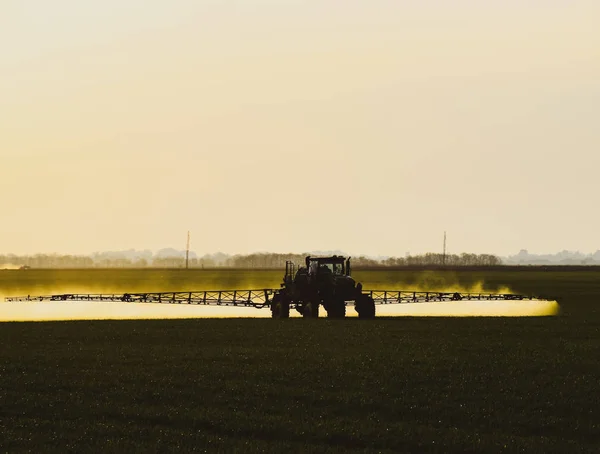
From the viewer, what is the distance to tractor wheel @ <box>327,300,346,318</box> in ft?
168

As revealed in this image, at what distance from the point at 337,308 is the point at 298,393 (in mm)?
29272

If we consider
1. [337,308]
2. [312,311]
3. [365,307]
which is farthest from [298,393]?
[365,307]

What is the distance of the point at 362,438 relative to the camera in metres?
18.1

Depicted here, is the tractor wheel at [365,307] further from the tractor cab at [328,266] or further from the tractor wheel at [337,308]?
the tractor cab at [328,266]

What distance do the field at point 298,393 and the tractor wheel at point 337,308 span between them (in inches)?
548

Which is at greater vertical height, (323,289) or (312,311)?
(323,289)

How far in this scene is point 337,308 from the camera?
169 ft

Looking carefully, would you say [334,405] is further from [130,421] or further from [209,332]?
[209,332]

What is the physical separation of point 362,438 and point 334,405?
3171mm

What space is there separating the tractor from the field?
13759 mm

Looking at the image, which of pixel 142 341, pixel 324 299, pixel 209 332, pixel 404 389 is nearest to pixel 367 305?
pixel 324 299

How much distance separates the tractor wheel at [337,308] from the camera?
5131cm

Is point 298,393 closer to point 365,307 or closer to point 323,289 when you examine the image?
point 323,289

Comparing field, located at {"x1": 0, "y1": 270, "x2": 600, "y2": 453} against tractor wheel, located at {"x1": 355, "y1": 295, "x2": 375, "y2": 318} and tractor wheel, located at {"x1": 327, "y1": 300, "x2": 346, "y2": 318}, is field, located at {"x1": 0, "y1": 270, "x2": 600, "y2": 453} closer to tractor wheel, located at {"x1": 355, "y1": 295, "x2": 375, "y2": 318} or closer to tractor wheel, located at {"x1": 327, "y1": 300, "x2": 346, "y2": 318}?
tractor wheel, located at {"x1": 327, "y1": 300, "x2": 346, "y2": 318}
